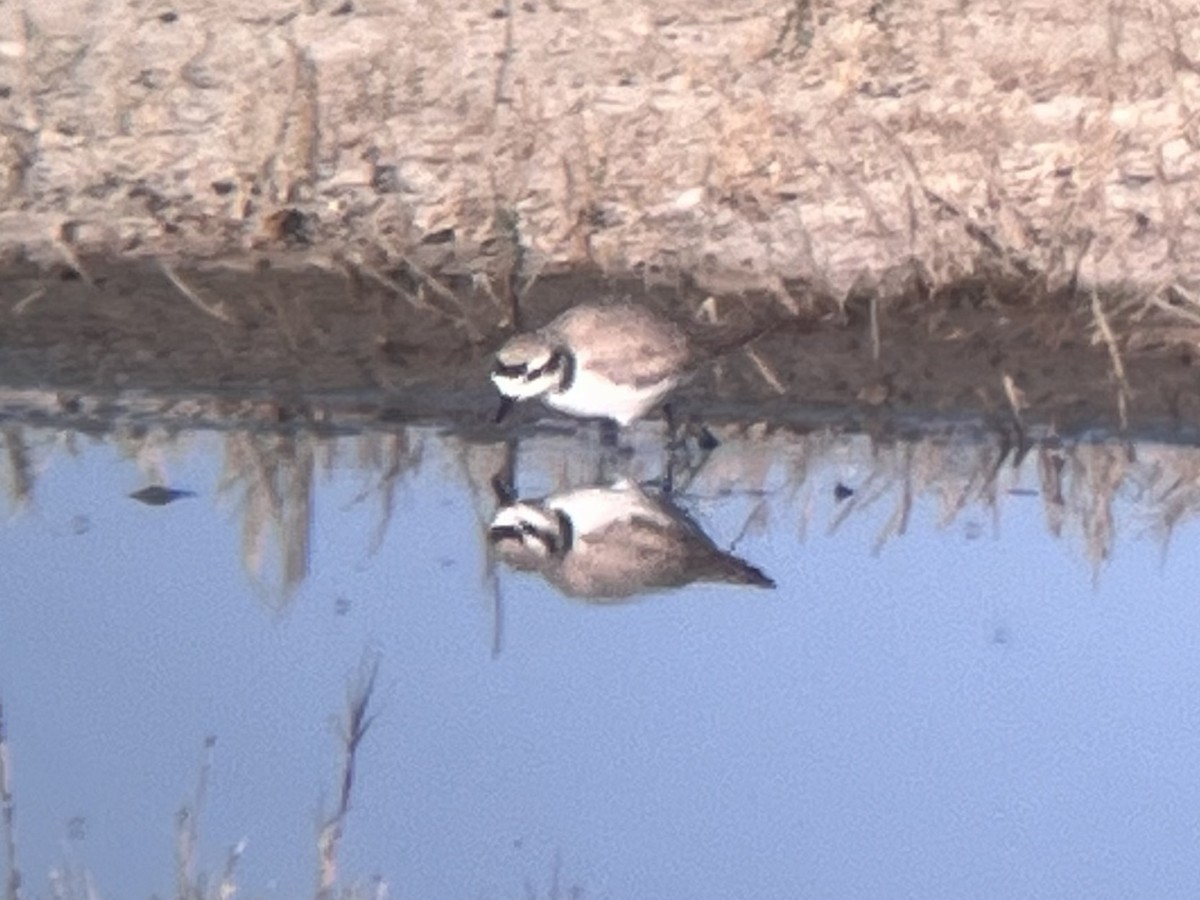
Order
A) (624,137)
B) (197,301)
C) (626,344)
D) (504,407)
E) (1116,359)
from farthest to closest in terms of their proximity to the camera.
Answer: (624,137) < (197,301) < (1116,359) < (504,407) < (626,344)

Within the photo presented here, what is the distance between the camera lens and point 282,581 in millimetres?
6953

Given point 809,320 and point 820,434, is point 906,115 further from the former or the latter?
point 820,434

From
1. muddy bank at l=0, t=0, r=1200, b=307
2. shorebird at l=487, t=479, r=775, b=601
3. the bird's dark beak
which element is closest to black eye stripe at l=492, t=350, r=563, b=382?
the bird's dark beak

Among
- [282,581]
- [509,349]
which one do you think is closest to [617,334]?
[509,349]

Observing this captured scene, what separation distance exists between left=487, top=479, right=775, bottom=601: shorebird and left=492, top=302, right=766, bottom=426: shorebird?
29 centimetres

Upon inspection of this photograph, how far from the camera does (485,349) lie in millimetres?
8562


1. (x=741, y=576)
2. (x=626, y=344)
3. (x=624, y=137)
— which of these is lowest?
(x=741, y=576)

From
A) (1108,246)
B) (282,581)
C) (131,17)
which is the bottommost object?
(282,581)

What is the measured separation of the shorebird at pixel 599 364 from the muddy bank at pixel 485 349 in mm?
397

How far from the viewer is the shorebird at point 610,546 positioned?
6941mm

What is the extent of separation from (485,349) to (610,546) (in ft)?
5.37

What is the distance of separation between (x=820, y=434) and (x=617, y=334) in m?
0.70

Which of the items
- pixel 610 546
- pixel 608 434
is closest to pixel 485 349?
pixel 608 434

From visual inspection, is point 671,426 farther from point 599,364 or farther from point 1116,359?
point 1116,359
